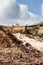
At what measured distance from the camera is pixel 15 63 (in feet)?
60.1

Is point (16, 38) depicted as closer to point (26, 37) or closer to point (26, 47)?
point (26, 37)

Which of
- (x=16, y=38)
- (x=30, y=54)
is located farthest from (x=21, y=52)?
(x=16, y=38)

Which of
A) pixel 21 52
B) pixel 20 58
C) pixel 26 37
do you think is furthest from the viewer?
pixel 26 37

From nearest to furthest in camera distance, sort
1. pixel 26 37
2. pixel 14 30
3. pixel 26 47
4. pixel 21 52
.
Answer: pixel 21 52 < pixel 26 47 < pixel 26 37 < pixel 14 30

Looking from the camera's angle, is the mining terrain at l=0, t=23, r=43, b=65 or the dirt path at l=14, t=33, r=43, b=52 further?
the dirt path at l=14, t=33, r=43, b=52

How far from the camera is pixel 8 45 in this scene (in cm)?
2405

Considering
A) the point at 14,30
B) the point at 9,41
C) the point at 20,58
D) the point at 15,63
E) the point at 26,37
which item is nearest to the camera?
the point at 15,63

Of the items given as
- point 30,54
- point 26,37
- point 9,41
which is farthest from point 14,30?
point 30,54

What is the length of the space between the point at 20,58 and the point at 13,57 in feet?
1.78

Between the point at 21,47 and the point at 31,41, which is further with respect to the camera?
the point at 31,41

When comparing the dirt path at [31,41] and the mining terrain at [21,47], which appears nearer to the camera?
the mining terrain at [21,47]

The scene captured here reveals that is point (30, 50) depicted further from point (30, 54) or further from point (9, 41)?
point (9, 41)

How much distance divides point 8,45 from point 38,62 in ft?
19.3

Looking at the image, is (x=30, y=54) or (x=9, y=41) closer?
(x=30, y=54)
